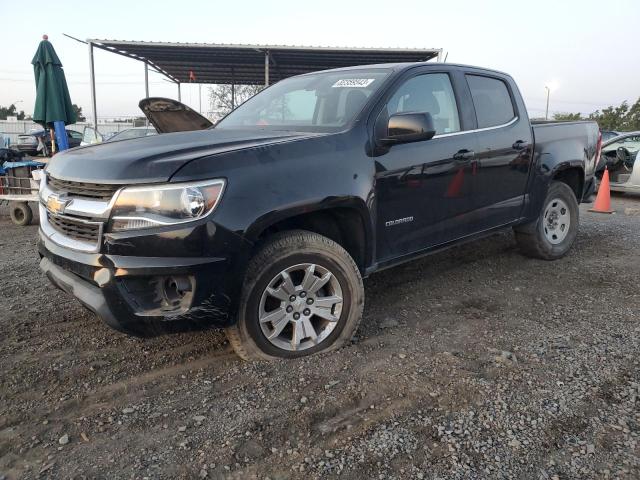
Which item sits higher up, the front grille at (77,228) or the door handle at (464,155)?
the door handle at (464,155)

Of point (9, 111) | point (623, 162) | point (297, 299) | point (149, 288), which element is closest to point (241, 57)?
point (623, 162)

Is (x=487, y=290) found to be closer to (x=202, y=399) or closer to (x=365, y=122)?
(x=365, y=122)

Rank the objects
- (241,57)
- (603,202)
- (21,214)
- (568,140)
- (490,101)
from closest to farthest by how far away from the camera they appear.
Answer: (490,101) → (568,140) → (21,214) → (603,202) → (241,57)

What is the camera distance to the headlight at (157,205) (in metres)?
2.31

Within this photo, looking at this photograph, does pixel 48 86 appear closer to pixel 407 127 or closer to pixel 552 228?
pixel 407 127

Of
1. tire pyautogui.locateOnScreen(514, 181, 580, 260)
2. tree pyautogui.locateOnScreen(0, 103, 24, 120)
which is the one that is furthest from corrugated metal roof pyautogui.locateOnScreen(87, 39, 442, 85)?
tree pyautogui.locateOnScreen(0, 103, 24, 120)

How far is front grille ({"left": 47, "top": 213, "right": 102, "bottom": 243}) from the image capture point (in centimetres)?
242

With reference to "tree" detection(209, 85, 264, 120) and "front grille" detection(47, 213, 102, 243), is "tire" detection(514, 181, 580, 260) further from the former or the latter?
"tree" detection(209, 85, 264, 120)

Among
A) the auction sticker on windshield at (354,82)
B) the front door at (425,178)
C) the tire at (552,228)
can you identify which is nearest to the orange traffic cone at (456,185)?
the front door at (425,178)

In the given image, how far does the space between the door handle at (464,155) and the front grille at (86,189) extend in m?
2.37

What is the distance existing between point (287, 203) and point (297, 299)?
0.57 meters

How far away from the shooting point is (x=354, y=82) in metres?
3.40

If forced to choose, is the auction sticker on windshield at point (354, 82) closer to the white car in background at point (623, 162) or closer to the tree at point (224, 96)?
the white car in background at point (623, 162)

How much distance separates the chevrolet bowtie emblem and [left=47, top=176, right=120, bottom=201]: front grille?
45 mm
